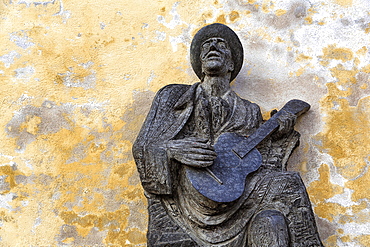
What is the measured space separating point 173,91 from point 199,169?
2.15 feet

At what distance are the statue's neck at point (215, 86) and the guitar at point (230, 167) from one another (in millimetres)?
352

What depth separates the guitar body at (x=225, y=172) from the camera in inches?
73.9

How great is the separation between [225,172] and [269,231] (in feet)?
1.28

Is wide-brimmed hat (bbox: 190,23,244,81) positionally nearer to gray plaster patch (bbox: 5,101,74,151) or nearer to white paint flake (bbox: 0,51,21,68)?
gray plaster patch (bbox: 5,101,74,151)

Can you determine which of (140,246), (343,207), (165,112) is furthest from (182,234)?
(343,207)

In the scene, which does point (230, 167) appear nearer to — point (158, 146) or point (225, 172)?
point (225, 172)

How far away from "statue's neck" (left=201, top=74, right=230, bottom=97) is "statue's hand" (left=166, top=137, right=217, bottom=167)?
516 millimetres

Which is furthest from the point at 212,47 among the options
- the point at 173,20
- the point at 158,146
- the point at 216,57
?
the point at 173,20

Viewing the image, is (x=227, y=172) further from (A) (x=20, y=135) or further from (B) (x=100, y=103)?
(A) (x=20, y=135)

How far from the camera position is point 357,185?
2.47m

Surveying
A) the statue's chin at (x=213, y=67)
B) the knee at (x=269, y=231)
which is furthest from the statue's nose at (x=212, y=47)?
the knee at (x=269, y=231)

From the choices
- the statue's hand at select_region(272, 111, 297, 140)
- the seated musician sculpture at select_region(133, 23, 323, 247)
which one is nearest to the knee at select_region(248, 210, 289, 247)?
the seated musician sculpture at select_region(133, 23, 323, 247)

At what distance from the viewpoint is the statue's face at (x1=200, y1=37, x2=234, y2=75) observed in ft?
7.95

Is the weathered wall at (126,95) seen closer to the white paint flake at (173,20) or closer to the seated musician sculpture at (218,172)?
the white paint flake at (173,20)
